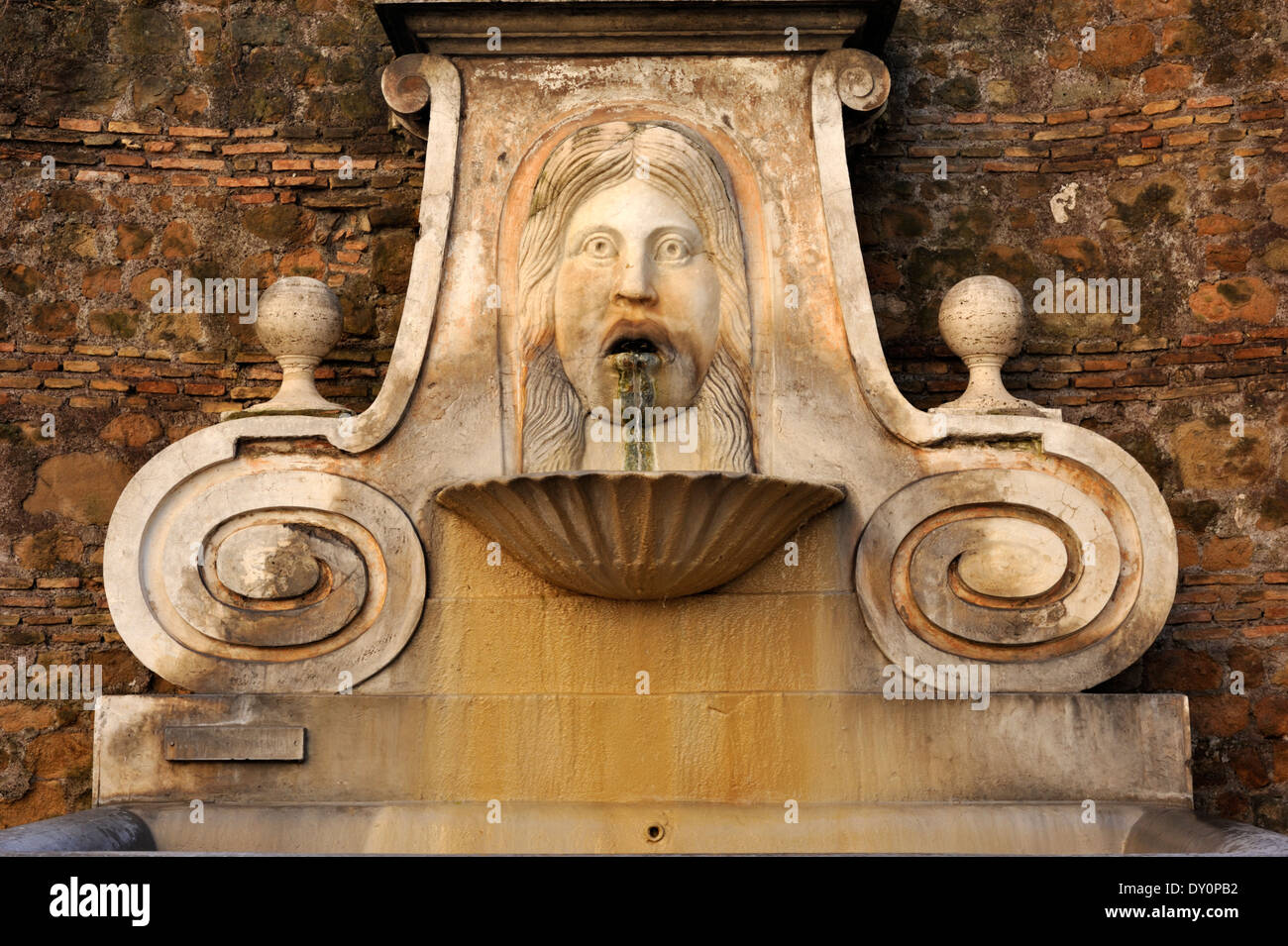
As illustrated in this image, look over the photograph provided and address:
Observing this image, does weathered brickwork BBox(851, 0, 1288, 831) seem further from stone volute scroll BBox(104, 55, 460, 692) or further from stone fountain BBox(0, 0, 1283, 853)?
stone volute scroll BBox(104, 55, 460, 692)

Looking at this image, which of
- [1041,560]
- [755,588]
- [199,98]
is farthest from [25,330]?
[1041,560]

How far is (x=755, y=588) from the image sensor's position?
4.86m

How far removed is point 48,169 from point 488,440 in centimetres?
224

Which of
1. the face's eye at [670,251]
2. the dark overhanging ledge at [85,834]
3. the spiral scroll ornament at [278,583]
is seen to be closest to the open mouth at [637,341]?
the face's eye at [670,251]

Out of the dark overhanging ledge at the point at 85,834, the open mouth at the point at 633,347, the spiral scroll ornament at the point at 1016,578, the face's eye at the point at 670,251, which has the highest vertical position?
the face's eye at the point at 670,251

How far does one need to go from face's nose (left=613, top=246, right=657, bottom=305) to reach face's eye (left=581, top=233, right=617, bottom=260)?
0.04 metres

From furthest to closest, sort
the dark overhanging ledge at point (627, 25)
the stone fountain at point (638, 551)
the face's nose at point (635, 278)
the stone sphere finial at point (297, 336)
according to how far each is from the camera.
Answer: the dark overhanging ledge at point (627, 25), the stone sphere finial at point (297, 336), the face's nose at point (635, 278), the stone fountain at point (638, 551)

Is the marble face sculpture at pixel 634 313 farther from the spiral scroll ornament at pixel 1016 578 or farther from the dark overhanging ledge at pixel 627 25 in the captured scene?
the spiral scroll ornament at pixel 1016 578

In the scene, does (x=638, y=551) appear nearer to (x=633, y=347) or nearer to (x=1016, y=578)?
(x=633, y=347)

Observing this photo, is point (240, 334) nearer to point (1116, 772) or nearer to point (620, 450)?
point (620, 450)

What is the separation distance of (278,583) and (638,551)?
0.99m

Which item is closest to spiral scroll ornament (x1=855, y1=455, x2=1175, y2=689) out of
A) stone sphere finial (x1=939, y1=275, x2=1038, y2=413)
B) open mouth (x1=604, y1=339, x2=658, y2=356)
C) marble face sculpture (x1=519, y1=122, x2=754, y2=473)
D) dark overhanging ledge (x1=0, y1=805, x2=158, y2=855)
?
stone sphere finial (x1=939, y1=275, x2=1038, y2=413)

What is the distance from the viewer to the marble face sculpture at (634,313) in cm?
498

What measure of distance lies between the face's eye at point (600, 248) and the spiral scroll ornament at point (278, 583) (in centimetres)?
89
